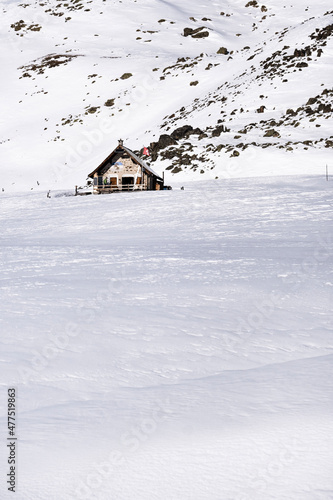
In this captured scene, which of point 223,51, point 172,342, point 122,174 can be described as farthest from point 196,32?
point 172,342

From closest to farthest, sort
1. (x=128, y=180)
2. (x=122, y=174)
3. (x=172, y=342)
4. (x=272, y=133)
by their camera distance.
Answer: (x=172, y=342), (x=122, y=174), (x=128, y=180), (x=272, y=133)

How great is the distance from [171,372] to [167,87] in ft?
222

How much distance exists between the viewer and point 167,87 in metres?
68.4

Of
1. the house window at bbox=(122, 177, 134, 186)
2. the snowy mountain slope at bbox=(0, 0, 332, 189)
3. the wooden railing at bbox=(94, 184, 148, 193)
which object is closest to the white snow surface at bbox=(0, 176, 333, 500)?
the wooden railing at bbox=(94, 184, 148, 193)

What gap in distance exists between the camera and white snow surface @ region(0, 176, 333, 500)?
10.1 feet

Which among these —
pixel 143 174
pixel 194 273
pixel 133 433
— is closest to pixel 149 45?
pixel 143 174

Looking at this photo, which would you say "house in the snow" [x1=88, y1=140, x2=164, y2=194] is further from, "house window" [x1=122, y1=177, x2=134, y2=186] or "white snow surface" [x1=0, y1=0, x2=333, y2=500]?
"white snow surface" [x1=0, y1=0, x2=333, y2=500]

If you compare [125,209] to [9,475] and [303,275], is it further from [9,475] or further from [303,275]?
[9,475]

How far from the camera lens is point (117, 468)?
3.18m

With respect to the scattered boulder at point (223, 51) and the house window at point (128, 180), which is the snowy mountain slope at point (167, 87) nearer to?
the scattered boulder at point (223, 51)

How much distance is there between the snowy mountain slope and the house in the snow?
5.29m

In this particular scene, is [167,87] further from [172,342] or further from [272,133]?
[172,342]

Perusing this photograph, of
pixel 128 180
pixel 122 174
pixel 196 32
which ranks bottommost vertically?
pixel 128 180

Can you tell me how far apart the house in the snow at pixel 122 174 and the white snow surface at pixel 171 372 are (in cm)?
2605
